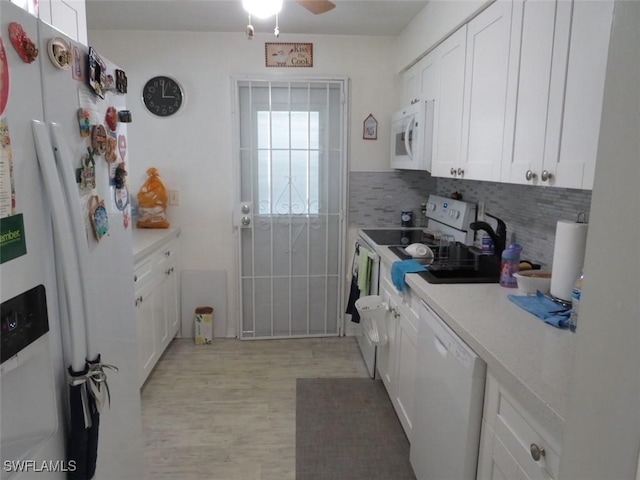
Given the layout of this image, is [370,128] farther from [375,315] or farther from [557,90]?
[557,90]

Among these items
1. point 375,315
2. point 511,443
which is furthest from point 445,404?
point 375,315

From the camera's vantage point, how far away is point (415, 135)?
8.89 feet

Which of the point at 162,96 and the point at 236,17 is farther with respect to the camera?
the point at 162,96

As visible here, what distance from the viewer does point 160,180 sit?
129 inches

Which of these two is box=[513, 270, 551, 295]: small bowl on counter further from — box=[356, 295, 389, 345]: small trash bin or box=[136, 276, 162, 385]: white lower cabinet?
box=[136, 276, 162, 385]: white lower cabinet

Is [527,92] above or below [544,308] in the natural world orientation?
above

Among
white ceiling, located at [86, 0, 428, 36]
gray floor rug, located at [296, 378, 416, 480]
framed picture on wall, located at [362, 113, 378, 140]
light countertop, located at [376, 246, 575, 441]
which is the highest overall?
white ceiling, located at [86, 0, 428, 36]

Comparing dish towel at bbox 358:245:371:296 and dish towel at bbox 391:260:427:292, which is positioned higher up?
dish towel at bbox 391:260:427:292

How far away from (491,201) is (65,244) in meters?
2.26

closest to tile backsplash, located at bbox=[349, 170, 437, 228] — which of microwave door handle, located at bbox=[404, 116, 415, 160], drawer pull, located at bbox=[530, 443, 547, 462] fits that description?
microwave door handle, located at bbox=[404, 116, 415, 160]

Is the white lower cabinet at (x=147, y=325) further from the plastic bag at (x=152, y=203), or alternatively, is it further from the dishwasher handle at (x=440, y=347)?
the dishwasher handle at (x=440, y=347)

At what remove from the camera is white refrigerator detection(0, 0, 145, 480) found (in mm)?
812

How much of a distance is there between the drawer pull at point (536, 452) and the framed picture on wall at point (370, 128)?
2.66 metres

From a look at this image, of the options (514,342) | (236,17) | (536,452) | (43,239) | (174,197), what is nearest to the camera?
(43,239)
